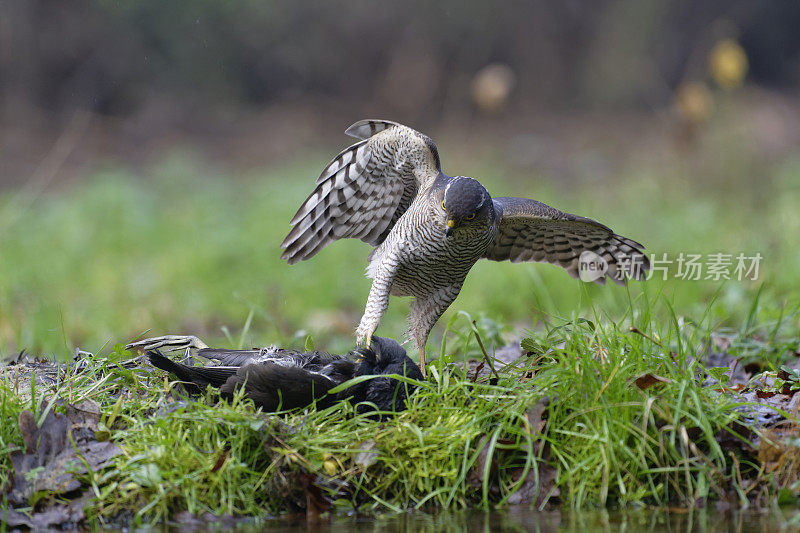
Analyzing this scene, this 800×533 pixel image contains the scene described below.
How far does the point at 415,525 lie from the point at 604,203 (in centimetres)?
889

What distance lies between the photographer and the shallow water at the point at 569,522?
9.18 feet

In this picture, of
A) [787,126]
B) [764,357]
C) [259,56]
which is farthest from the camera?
[259,56]

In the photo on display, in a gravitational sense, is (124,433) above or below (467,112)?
below

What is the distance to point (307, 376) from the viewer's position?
11.4 ft

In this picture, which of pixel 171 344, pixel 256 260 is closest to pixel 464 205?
pixel 171 344

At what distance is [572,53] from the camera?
17.9 m

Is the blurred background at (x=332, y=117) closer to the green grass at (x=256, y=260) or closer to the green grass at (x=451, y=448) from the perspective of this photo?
the green grass at (x=256, y=260)

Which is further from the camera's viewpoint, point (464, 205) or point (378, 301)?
point (378, 301)

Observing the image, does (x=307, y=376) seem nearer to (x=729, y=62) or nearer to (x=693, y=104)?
(x=729, y=62)

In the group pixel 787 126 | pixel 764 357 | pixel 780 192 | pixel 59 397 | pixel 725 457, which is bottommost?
pixel 725 457

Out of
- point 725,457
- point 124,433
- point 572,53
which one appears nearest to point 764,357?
point 725,457

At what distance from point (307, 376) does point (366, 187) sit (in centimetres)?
140

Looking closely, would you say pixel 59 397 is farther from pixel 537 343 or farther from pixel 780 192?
pixel 780 192

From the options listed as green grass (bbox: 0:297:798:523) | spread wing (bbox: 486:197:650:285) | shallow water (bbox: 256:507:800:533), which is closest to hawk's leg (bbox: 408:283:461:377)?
spread wing (bbox: 486:197:650:285)
